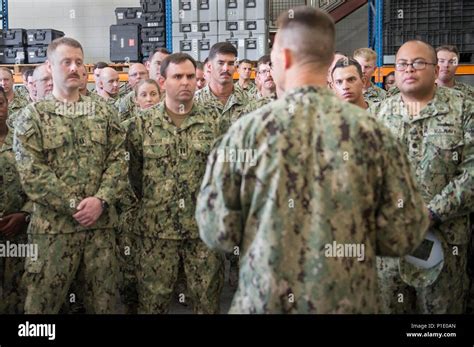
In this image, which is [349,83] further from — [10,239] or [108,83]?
[108,83]

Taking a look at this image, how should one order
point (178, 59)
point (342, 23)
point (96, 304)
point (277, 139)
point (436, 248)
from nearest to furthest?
point (277, 139)
point (436, 248)
point (96, 304)
point (178, 59)
point (342, 23)

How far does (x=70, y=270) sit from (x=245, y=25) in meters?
5.87

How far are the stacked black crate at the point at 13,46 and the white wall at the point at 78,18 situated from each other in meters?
2.26

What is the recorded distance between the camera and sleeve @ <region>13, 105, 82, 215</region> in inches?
130

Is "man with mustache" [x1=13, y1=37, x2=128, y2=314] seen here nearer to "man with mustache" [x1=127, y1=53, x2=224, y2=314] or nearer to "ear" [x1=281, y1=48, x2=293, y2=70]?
"man with mustache" [x1=127, y1=53, x2=224, y2=314]

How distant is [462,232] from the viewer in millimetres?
3318

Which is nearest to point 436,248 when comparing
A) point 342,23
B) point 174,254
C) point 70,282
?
point 174,254

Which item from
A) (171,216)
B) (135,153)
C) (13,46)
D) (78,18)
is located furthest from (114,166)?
(78,18)

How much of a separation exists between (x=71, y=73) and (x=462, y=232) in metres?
2.30

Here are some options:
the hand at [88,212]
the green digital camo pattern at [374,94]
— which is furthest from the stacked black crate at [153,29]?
the hand at [88,212]

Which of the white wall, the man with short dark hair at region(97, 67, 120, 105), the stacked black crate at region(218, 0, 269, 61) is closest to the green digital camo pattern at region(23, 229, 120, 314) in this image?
the man with short dark hair at region(97, 67, 120, 105)

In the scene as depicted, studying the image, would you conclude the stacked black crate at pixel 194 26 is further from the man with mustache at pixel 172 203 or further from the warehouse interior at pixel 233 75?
the man with mustache at pixel 172 203

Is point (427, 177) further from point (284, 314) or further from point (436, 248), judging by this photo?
point (284, 314)

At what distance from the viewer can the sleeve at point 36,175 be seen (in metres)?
3.31
